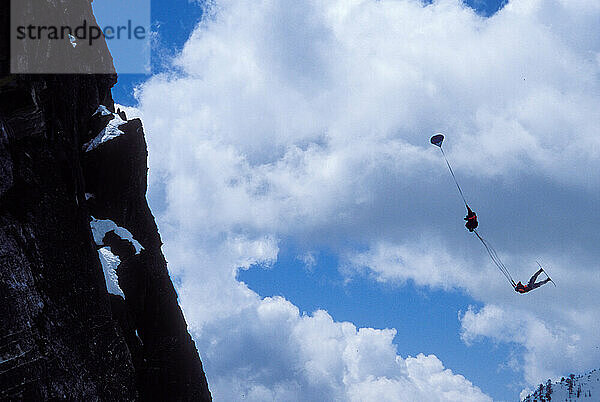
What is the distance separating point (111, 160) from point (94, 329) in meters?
12.0

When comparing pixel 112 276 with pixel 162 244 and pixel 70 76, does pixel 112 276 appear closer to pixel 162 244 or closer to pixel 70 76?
pixel 162 244

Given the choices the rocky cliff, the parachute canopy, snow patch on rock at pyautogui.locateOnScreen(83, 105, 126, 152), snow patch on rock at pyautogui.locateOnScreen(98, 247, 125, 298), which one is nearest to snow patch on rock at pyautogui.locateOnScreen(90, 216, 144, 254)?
the rocky cliff

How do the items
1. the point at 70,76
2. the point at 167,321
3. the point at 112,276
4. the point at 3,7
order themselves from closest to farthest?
the point at 3,7 < the point at 70,76 < the point at 112,276 < the point at 167,321

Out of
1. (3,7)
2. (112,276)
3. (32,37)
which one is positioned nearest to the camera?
(3,7)

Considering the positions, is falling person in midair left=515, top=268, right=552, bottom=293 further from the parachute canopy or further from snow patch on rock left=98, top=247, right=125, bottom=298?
snow patch on rock left=98, top=247, right=125, bottom=298

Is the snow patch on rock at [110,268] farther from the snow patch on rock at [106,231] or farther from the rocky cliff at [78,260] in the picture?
the snow patch on rock at [106,231]

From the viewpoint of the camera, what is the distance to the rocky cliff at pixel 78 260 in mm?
15531

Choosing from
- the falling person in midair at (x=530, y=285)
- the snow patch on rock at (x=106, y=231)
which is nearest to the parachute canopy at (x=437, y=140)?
the falling person in midair at (x=530, y=285)

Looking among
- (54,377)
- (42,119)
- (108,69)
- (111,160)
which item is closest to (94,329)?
(54,377)

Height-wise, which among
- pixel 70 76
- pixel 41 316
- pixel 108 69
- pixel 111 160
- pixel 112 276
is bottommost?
pixel 41 316

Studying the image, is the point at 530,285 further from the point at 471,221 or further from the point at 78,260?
the point at 78,260

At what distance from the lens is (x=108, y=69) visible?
1292 inches

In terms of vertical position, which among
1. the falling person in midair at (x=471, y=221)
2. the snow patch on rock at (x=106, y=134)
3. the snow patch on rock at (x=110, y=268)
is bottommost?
the snow patch on rock at (x=110, y=268)

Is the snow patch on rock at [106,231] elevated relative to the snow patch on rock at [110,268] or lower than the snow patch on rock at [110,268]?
elevated
